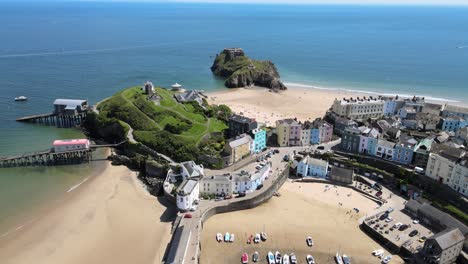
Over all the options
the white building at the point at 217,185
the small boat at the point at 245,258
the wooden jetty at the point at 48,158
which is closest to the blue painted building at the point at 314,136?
the white building at the point at 217,185

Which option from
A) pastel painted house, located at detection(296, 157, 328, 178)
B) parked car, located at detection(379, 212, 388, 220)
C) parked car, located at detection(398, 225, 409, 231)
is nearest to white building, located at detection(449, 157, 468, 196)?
parked car, located at detection(398, 225, 409, 231)

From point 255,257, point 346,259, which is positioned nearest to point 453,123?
point 346,259

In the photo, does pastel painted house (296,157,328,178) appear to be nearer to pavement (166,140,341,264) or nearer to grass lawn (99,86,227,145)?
pavement (166,140,341,264)

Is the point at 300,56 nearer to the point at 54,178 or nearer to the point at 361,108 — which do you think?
the point at 361,108

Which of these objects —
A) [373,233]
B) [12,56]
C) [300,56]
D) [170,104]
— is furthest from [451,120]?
[12,56]

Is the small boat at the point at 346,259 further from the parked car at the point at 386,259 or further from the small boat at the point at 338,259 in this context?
the parked car at the point at 386,259

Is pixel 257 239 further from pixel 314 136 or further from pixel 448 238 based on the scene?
pixel 314 136
